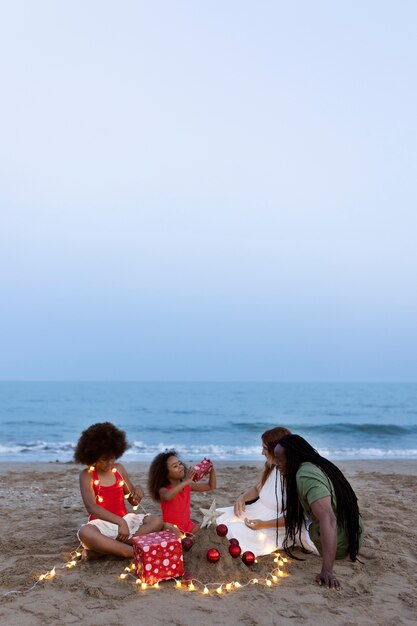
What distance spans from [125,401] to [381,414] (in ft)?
65.8

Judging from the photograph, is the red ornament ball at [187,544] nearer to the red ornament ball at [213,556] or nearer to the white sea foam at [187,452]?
the red ornament ball at [213,556]

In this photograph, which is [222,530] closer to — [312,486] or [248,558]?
[248,558]

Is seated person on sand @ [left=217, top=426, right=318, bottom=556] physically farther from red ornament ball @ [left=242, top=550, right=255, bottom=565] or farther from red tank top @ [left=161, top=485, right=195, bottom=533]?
red tank top @ [left=161, top=485, right=195, bottom=533]

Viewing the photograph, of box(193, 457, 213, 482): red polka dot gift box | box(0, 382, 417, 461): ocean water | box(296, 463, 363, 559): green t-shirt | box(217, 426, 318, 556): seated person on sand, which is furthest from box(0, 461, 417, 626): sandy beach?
box(0, 382, 417, 461): ocean water

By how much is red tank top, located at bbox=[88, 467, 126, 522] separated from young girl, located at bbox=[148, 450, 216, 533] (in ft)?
1.12

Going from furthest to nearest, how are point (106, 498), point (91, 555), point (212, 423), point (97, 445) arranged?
point (212, 423) → point (106, 498) → point (97, 445) → point (91, 555)

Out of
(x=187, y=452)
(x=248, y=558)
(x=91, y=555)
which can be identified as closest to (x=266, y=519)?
(x=248, y=558)

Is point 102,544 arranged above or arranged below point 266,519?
below

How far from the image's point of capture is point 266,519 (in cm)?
452

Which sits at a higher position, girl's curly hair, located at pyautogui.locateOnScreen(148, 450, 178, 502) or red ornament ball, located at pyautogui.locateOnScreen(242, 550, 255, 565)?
girl's curly hair, located at pyautogui.locateOnScreen(148, 450, 178, 502)

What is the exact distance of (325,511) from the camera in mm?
3734

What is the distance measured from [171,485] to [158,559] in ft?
3.47

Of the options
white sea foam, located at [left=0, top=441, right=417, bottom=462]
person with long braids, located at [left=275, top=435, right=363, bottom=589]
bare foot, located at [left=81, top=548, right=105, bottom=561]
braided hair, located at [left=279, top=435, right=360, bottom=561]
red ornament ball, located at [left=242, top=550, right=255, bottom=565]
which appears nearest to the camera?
person with long braids, located at [left=275, top=435, right=363, bottom=589]

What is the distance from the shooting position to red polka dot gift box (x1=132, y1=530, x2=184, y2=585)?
3910 millimetres
